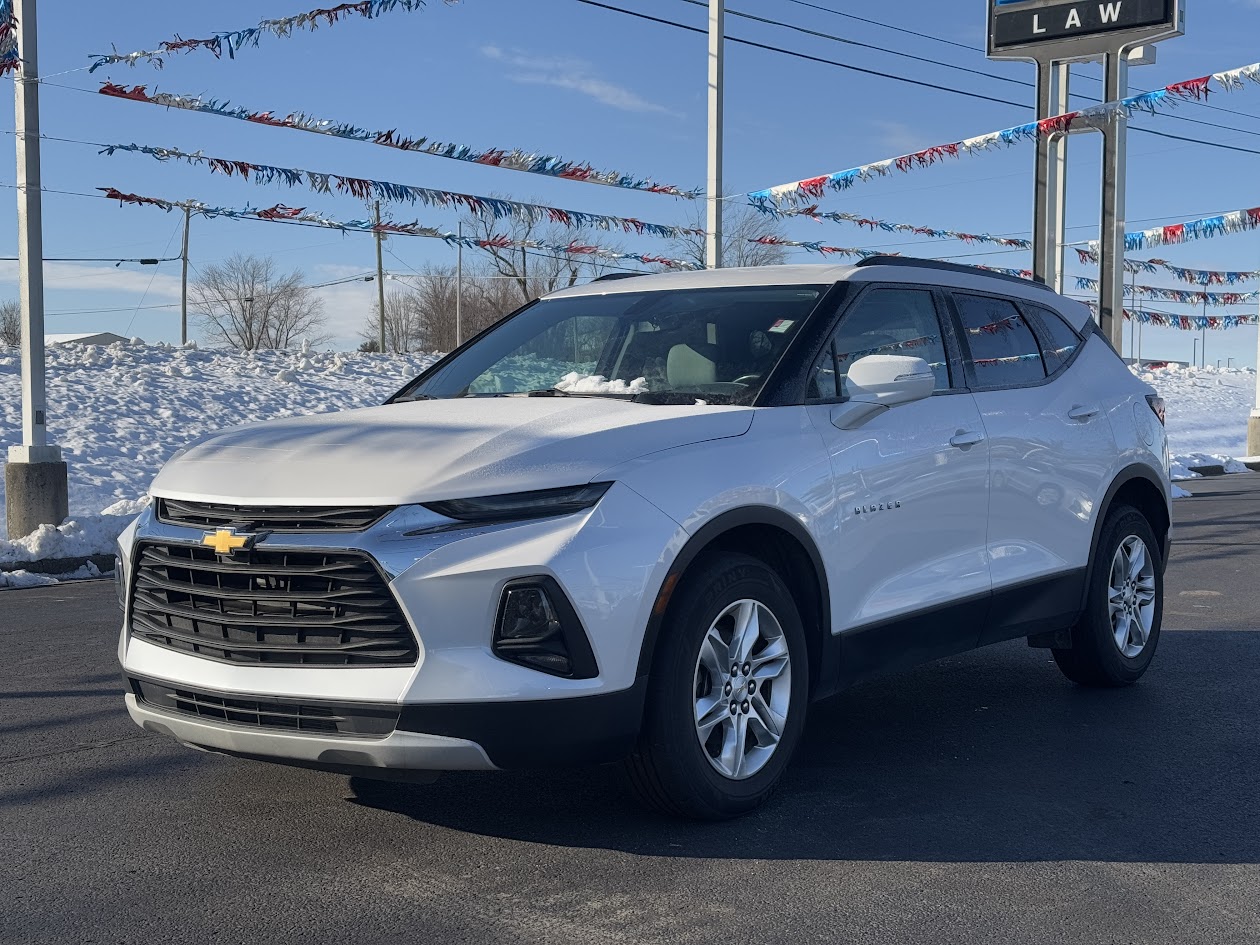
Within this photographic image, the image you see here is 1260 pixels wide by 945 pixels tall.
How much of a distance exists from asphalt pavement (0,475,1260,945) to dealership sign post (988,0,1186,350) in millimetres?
13323

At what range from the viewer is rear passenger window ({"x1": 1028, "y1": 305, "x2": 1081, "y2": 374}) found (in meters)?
6.25

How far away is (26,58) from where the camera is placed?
1216 centimetres

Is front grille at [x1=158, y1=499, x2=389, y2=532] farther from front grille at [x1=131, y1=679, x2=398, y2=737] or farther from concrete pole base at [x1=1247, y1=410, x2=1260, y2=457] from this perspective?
concrete pole base at [x1=1247, y1=410, x2=1260, y2=457]

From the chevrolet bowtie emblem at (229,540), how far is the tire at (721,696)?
1.19 metres

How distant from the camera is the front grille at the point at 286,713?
3818mm

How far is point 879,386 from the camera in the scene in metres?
4.83

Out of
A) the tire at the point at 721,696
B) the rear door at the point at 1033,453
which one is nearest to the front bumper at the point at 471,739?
the tire at the point at 721,696

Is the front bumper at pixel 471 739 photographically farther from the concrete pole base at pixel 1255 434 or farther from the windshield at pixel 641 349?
the concrete pole base at pixel 1255 434

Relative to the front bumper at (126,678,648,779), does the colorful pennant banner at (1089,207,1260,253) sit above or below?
above

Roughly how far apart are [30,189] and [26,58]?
1130 mm

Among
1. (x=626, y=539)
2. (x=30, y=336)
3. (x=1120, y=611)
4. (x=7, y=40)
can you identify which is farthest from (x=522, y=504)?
(x=7, y=40)

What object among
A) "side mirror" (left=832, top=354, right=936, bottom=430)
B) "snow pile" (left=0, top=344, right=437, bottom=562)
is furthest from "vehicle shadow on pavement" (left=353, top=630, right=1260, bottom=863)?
"snow pile" (left=0, top=344, right=437, bottom=562)

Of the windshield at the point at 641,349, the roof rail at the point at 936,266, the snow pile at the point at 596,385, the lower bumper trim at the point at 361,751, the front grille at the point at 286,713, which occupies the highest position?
the roof rail at the point at 936,266

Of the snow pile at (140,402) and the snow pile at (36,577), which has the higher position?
the snow pile at (140,402)
